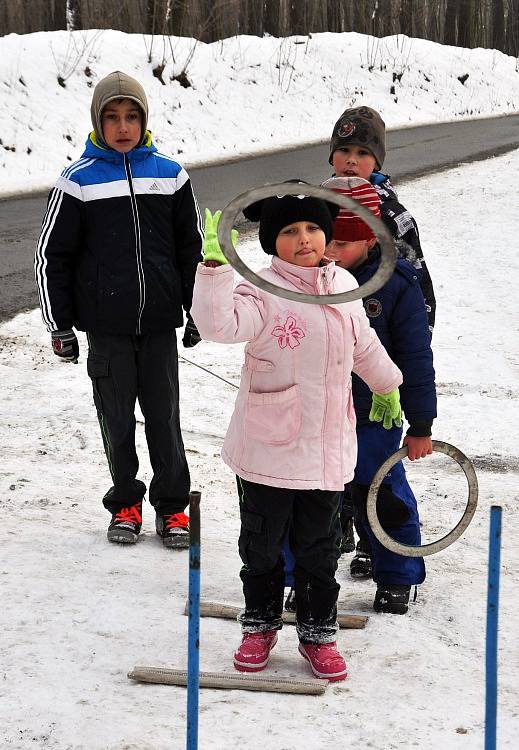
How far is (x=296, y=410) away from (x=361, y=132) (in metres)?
1.50

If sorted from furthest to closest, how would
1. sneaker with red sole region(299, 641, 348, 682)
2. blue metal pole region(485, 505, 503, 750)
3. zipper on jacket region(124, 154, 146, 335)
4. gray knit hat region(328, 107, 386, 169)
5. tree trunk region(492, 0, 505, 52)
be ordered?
tree trunk region(492, 0, 505, 52)
gray knit hat region(328, 107, 386, 169)
zipper on jacket region(124, 154, 146, 335)
sneaker with red sole region(299, 641, 348, 682)
blue metal pole region(485, 505, 503, 750)

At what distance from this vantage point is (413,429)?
135 inches

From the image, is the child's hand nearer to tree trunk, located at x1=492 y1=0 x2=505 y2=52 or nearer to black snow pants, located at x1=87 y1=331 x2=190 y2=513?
black snow pants, located at x1=87 y1=331 x2=190 y2=513

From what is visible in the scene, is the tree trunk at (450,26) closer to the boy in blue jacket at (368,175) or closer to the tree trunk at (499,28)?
the tree trunk at (499,28)

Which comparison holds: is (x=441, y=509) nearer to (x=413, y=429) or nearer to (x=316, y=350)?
(x=413, y=429)

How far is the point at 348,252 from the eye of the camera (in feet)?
11.3

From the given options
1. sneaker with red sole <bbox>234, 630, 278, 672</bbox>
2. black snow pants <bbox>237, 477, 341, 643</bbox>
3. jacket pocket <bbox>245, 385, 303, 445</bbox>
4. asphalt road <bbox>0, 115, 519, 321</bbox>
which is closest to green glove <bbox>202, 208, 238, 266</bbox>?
jacket pocket <bbox>245, 385, 303, 445</bbox>

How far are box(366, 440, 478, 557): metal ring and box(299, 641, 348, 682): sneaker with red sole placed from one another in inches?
18.4

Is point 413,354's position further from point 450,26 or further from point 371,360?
point 450,26

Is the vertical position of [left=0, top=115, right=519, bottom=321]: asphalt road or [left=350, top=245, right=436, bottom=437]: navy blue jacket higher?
[left=350, top=245, right=436, bottom=437]: navy blue jacket

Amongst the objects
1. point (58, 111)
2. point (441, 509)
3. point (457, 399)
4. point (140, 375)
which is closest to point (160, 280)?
point (140, 375)

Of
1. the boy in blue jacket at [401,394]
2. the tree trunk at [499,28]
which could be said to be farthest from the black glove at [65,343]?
the tree trunk at [499,28]

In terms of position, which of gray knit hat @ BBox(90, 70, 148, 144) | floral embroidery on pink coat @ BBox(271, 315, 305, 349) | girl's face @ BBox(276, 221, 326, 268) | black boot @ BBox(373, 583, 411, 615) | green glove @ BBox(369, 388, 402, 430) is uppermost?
gray knit hat @ BBox(90, 70, 148, 144)

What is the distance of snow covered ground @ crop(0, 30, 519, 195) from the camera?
15656mm
